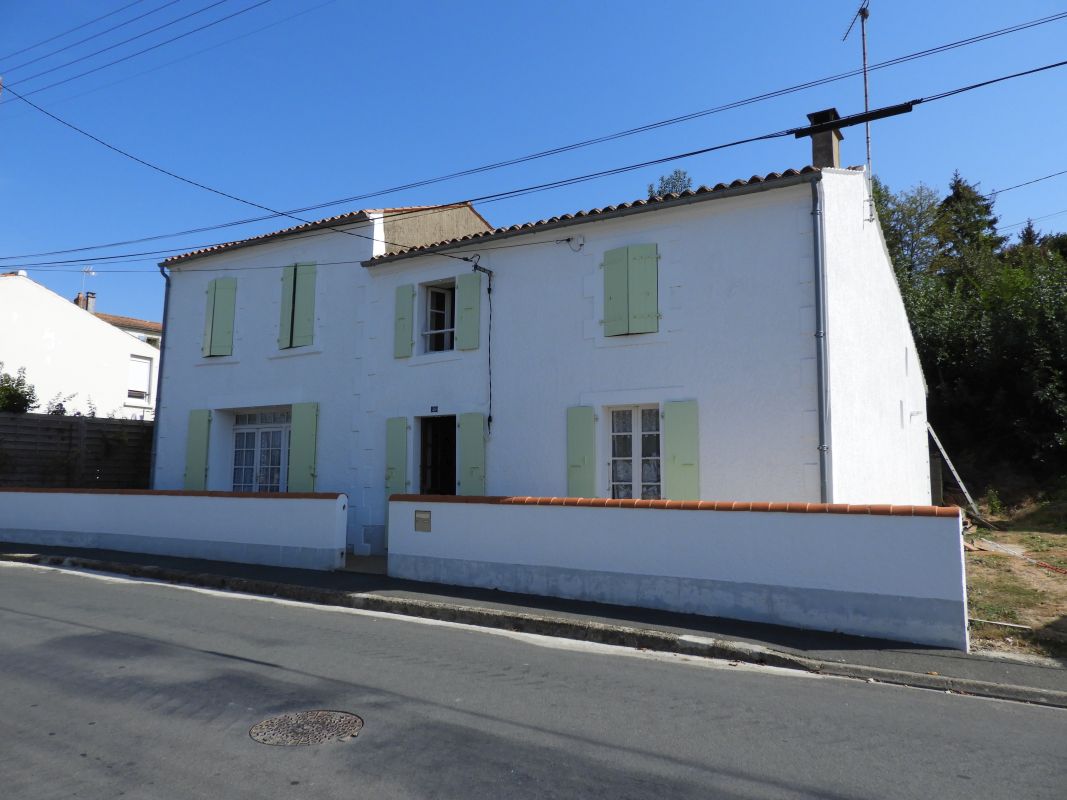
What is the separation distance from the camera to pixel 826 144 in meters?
10.7

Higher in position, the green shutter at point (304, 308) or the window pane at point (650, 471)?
the green shutter at point (304, 308)

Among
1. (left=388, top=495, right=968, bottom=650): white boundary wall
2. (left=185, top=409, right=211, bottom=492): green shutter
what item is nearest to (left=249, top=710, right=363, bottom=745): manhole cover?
(left=388, top=495, right=968, bottom=650): white boundary wall

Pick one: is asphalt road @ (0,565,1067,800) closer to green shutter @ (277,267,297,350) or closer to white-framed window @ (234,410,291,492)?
white-framed window @ (234,410,291,492)

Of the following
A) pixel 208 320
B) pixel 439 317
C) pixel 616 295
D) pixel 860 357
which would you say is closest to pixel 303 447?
pixel 439 317

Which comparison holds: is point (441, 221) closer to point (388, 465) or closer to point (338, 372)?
point (338, 372)

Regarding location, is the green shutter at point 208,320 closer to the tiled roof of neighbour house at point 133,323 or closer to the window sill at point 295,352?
the window sill at point 295,352

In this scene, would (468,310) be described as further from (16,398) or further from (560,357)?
(16,398)

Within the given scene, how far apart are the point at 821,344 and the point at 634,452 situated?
9.32 feet

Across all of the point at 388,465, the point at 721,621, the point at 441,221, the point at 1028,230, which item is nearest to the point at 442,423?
the point at 388,465

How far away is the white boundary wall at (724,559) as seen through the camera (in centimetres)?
686

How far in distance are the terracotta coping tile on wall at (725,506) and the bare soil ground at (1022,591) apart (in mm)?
1160

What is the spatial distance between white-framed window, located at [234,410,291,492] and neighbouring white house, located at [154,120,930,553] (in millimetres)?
39

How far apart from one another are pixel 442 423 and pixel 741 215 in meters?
5.92

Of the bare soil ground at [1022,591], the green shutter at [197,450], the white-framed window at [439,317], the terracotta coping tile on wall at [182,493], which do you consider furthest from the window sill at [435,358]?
the bare soil ground at [1022,591]
